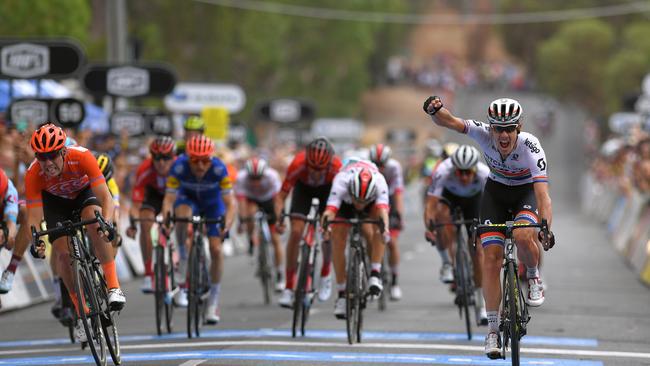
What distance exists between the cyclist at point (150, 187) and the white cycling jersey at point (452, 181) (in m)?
2.96

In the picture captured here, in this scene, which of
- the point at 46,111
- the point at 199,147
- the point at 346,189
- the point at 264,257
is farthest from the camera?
the point at 46,111

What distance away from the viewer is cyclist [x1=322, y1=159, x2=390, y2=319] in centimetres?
1409

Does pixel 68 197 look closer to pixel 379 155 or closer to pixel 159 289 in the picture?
pixel 159 289

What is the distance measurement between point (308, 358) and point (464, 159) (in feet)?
11.9

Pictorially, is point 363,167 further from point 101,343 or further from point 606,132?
point 606,132

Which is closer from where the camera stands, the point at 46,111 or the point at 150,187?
the point at 150,187

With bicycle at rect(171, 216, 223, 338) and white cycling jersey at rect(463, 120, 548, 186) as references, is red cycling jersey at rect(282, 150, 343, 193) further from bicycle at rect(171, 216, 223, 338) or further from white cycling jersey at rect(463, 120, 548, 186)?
white cycling jersey at rect(463, 120, 548, 186)

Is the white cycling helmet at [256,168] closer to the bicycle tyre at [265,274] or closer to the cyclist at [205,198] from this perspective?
the bicycle tyre at [265,274]

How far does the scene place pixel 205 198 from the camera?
50.5ft

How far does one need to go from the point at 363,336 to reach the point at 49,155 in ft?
14.3

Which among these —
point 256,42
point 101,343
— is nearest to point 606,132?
point 256,42

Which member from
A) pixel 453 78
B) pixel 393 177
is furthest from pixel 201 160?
pixel 453 78

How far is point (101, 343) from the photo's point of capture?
11.5m

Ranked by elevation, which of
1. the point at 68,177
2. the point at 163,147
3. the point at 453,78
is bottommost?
the point at 68,177
